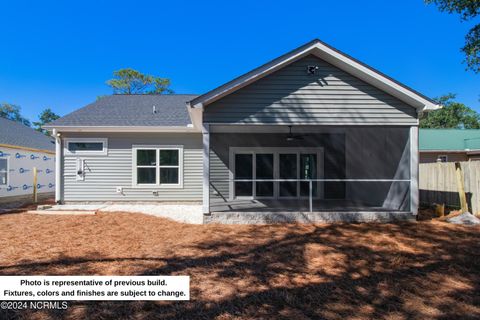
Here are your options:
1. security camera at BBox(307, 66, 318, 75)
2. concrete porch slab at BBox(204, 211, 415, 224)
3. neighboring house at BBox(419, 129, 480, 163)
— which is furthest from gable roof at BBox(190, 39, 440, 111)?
neighboring house at BBox(419, 129, 480, 163)

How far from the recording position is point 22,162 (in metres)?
13.3

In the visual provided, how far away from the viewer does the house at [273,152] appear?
7.01m

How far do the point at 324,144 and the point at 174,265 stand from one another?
8.27 metres

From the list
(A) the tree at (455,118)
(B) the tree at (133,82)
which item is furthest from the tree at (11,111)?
(A) the tree at (455,118)

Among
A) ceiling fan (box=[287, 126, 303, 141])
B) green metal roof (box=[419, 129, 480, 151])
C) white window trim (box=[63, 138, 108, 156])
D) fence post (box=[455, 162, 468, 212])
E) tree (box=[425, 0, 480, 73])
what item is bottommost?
fence post (box=[455, 162, 468, 212])

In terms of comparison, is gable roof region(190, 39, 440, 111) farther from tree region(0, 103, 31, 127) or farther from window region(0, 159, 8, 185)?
tree region(0, 103, 31, 127)

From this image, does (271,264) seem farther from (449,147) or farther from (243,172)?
(449,147)

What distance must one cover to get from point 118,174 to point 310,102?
24.7 feet

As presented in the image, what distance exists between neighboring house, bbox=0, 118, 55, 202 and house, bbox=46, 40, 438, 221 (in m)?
4.99

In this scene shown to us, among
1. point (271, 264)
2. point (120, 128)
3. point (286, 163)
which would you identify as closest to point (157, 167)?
point (120, 128)

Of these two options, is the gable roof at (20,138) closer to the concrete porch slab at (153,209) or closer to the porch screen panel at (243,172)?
the concrete porch slab at (153,209)

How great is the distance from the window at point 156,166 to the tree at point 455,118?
143 feet

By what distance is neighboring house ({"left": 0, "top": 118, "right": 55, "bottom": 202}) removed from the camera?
12414 mm

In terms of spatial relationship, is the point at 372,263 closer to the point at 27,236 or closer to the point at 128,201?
the point at 27,236
